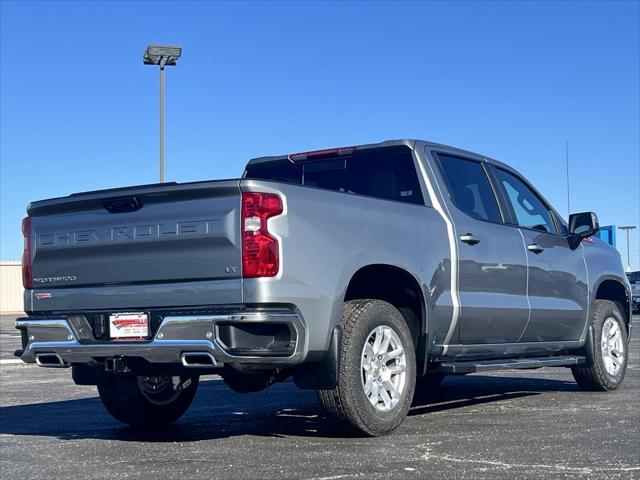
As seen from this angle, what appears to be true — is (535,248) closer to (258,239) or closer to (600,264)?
(600,264)

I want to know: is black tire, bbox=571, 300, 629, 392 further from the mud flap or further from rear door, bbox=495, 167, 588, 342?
the mud flap

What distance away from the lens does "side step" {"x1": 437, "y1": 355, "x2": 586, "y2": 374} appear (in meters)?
7.02

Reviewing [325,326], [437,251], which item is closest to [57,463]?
[325,326]

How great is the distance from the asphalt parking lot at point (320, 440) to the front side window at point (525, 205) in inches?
60.0

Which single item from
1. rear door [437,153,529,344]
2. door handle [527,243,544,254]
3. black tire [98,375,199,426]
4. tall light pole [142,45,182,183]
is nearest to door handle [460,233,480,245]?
rear door [437,153,529,344]

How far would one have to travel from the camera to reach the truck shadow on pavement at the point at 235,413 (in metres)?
6.75

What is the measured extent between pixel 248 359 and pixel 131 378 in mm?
1850

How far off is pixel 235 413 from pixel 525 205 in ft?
10.0

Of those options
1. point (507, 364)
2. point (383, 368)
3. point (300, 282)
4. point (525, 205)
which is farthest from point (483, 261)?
point (300, 282)

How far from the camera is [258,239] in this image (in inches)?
221

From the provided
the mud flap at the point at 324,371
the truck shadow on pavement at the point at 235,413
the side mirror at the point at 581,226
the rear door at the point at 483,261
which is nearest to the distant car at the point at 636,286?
the truck shadow on pavement at the point at 235,413

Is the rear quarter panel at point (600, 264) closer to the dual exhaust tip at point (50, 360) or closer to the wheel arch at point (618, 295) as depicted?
the wheel arch at point (618, 295)

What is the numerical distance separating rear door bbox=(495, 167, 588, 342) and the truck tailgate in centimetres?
327

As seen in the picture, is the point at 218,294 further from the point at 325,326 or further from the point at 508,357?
the point at 508,357
